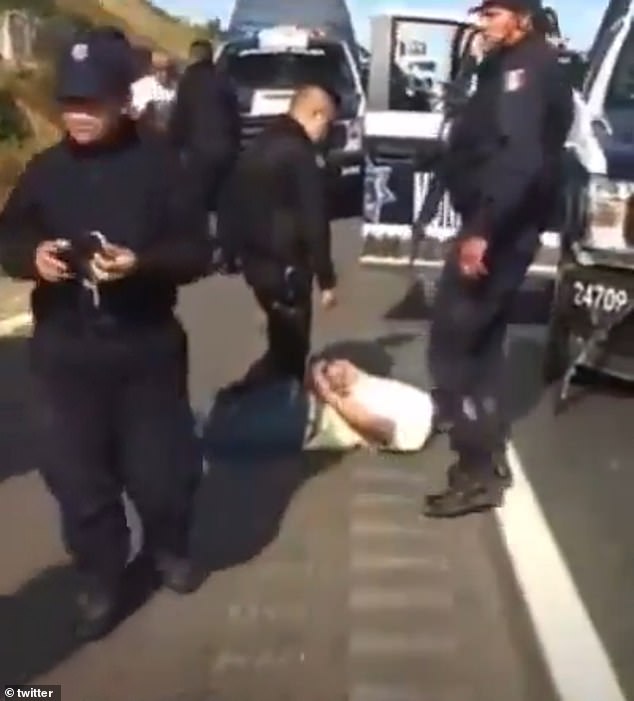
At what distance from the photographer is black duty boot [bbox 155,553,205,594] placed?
14.7 feet

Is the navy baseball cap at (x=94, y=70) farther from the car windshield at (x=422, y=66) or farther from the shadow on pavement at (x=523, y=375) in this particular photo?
the car windshield at (x=422, y=66)

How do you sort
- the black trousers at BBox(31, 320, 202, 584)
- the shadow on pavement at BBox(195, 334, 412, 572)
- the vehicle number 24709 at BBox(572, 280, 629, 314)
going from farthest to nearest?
the vehicle number 24709 at BBox(572, 280, 629, 314) → the shadow on pavement at BBox(195, 334, 412, 572) → the black trousers at BBox(31, 320, 202, 584)

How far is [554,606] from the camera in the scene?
4.57 m

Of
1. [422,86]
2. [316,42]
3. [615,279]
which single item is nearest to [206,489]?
[615,279]

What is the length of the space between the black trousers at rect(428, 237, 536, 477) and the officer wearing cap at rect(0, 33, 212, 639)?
3.66ft

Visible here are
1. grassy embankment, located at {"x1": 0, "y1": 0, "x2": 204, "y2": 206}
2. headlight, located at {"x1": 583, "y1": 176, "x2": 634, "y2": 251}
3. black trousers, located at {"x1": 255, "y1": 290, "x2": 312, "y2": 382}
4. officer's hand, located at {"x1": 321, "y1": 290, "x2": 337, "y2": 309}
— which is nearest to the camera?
grassy embankment, located at {"x1": 0, "y1": 0, "x2": 204, "y2": 206}

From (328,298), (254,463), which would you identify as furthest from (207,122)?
(254,463)

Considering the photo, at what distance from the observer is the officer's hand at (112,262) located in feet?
12.8

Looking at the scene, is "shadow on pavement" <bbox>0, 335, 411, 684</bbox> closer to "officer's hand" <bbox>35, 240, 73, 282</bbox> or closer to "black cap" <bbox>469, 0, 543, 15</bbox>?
"officer's hand" <bbox>35, 240, 73, 282</bbox>

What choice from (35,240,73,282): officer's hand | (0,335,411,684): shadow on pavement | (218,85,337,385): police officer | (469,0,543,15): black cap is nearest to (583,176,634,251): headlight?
(0,335,411,684): shadow on pavement

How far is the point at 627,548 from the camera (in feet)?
17.0

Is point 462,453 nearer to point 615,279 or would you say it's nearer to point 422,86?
point 615,279

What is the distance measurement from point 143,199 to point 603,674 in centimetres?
159

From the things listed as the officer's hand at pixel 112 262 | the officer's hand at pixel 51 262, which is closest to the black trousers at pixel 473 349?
the officer's hand at pixel 112 262
